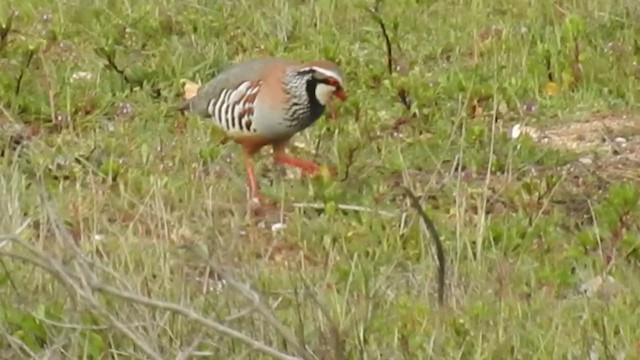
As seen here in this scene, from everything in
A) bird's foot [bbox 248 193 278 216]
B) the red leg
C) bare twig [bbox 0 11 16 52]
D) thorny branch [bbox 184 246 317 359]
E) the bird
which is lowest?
bird's foot [bbox 248 193 278 216]

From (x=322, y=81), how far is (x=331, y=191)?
1.49 ft

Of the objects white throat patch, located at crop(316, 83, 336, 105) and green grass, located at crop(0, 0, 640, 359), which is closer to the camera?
green grass, located at crop(0, 0, 640, 359)

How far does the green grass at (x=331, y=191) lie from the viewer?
512 cm

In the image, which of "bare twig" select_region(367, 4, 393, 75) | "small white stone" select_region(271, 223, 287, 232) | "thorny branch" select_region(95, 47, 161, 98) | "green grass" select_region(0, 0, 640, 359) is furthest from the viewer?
"bare twig" select_region(367, 4, 393, 75)

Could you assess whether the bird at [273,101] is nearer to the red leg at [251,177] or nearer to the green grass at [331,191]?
the red leg at [251,177]

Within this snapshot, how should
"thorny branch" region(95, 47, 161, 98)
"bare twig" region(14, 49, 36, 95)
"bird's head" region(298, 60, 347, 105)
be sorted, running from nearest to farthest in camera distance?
1. "bird's head" region(298, 60, 347, 105)
2. "bare twig" region(14, 49, 36, 95)
3. "thorny branch" region(95, 47, 161, 98)

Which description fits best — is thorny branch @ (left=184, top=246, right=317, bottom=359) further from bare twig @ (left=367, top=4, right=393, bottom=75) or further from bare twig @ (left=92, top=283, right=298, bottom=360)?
bare twig @ (left=367, top=4, right=393, bottom=75)

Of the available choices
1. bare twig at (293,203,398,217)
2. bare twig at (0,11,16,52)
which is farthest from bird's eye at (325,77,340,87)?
bare twig at (0,11,16,52)

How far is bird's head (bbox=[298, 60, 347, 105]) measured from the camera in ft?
23.4

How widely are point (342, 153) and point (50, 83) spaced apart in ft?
5.74

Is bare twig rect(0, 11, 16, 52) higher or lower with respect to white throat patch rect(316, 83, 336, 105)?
lower

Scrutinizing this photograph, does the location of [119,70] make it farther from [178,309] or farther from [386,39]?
[178,309]

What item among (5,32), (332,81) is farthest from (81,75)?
(332,81)

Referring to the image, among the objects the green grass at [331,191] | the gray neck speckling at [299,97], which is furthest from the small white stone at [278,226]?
the gray neck speckling at [299,97]
